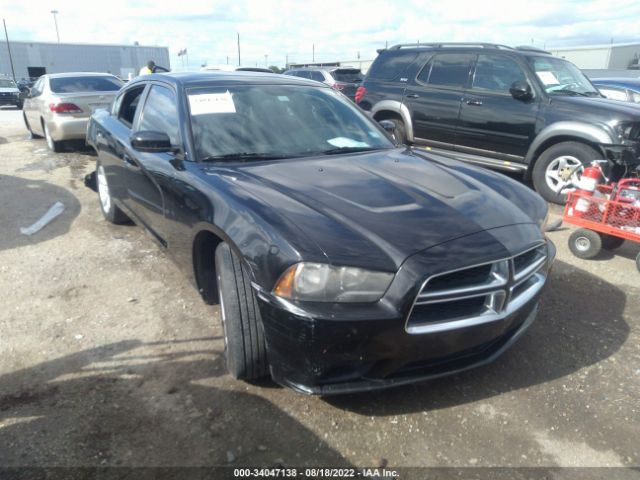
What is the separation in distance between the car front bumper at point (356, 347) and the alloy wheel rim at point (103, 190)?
3644mm

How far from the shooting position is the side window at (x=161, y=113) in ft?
11.1

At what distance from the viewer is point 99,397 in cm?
265

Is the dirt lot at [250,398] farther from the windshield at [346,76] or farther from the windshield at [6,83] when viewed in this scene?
the windshield at [6,83]

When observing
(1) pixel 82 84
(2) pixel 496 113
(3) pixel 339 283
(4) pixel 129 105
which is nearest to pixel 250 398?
(3) pixel 339 283

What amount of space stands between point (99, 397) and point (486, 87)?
20.3 ft

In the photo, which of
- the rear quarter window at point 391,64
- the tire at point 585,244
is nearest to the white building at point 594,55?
the rear quarter window at point 391,64

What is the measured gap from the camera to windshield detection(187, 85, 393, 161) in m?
3.20

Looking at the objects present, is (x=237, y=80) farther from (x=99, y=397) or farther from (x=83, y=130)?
(x=83, y=130)

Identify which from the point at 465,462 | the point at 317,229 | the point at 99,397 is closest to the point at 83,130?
the point at 99,397

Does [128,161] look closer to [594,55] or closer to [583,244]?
[583,244]

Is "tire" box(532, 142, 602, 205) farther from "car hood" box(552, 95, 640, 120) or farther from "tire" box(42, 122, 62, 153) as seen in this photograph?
"tire" box(42, 122, 62, 153)

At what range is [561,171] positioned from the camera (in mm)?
6125

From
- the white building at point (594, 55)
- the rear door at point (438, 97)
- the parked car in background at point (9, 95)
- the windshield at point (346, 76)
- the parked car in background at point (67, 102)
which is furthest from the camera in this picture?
the white building at point (594, 55)

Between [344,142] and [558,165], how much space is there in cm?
380
